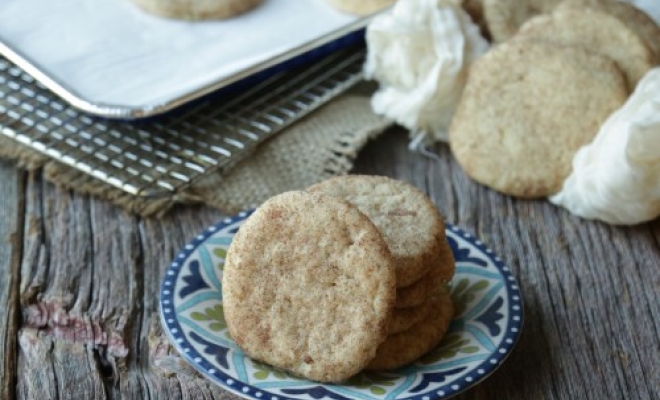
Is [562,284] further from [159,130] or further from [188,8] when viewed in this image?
[188,8]

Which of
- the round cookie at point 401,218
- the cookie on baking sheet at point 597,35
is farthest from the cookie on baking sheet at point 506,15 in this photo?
the round cookie at point 401,218

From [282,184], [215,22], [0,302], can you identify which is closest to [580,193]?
[282,184]

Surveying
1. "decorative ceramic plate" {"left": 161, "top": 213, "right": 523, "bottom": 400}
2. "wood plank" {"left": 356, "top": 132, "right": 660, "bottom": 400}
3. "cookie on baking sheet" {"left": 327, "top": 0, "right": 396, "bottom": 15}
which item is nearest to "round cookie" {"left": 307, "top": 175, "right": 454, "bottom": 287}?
"decorative ceramic plate" {"left": 161, "top": 213, "right": 523, "bottom": 400}

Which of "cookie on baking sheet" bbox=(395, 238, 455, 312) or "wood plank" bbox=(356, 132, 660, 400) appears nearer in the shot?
"cookie on baking sheet" bbox=(395, 238, 455, 312)

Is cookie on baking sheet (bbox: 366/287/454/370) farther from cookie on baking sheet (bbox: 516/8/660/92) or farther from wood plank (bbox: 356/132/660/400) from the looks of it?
cookie on baking sheet (bbox: 516/8/660/92)

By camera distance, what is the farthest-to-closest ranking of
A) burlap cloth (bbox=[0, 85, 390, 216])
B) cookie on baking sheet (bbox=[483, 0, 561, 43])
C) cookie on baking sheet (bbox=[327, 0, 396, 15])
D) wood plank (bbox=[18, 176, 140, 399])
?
cookie on baking sheet (bbox=[327, 0, 396, 15]) → cookie on baking sheet (bbox=[483, 0, 561, 43]) → burlap cloth (bbox=[0, 85, 390, 216]) → wood plank (bbox=[18, 176, 140, 399])

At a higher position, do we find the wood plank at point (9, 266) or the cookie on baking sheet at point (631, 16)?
the cookie on baking sheet at point (631, 16)

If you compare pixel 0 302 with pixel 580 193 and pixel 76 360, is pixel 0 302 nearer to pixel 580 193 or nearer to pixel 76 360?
pixel 76 360

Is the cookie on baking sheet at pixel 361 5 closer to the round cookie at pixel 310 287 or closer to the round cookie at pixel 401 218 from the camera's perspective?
the round cookie at pixel 401 218
